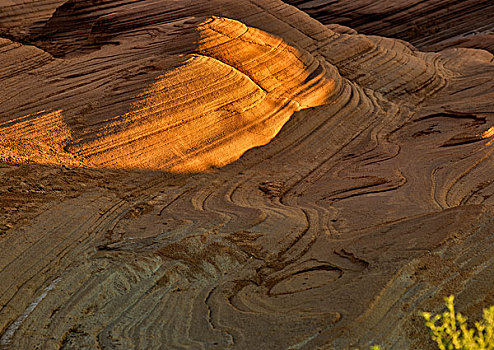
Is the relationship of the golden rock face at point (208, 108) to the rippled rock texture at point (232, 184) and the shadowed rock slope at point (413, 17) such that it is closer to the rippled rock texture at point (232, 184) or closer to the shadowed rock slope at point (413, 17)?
the rippled rock texture at point (232, 184)

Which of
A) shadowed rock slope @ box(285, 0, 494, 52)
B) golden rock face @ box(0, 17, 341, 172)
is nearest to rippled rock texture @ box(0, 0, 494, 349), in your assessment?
golden rock face @ box(0, 17, 341, 172)

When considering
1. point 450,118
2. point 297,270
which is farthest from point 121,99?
point 450,118

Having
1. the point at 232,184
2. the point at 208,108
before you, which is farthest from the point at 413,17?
the point at 232,184

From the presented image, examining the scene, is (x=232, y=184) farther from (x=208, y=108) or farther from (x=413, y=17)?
(x=413, y=17)

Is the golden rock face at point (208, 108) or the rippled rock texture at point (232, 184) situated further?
the golden rock face at point (208, 108)

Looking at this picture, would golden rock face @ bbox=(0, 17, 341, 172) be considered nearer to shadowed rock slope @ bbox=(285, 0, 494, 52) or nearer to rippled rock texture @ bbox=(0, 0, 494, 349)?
rippled rock texture @ bbox=(0, 0, 494, 349)

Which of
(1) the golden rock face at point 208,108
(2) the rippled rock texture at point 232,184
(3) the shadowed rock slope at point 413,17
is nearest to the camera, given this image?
(2) the rippled rock texture at point 232,184

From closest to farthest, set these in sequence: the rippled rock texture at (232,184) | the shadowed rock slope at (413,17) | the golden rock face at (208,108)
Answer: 1. the rippled rock texture at (232,184)
2. the golden rock face at (208,108)
3. the shadowed rock slope at (413,17)

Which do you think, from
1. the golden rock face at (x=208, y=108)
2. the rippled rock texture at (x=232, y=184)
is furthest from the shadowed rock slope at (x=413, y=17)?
the golden rock face at (x=208, y=108)

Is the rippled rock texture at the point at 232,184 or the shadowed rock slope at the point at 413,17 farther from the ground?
the rippled rock texture at the point at 232,184
